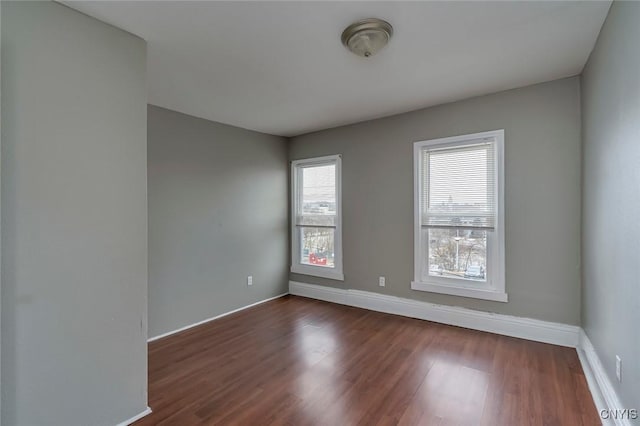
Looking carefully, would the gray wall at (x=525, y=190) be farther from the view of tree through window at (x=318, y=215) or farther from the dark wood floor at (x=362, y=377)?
the view of tree through window at (x=318, y=215)

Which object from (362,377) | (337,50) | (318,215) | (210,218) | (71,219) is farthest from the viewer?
(318,215)

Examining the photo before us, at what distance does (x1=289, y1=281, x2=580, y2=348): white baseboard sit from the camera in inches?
114

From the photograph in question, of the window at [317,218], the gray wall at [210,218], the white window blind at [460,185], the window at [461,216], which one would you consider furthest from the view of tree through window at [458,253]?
the gray wall at [210,218]

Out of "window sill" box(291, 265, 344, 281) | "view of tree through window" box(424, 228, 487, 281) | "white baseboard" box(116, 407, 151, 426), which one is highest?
"view of tree through window" box(424, 228, 487, 281)

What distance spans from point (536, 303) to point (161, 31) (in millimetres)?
3989

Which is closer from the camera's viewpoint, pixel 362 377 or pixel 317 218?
pixel 362 377

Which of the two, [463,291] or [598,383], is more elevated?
[463,291]

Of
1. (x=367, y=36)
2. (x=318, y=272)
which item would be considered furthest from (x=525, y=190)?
(x=318, y=272)

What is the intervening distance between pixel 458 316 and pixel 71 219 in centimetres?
365

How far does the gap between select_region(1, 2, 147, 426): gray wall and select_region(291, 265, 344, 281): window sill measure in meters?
2.79

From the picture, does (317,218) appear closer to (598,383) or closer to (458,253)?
(458,253)

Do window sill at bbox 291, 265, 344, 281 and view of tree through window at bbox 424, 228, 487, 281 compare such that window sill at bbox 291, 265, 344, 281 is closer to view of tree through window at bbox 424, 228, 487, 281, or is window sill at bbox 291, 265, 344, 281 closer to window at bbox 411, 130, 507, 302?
window at bbox 411, 130, 507, 302

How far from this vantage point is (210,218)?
12.8 ft

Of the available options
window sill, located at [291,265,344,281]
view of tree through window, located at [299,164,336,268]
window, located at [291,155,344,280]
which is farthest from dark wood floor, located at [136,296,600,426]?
view of tree through window, located at [299,164,336,268]
